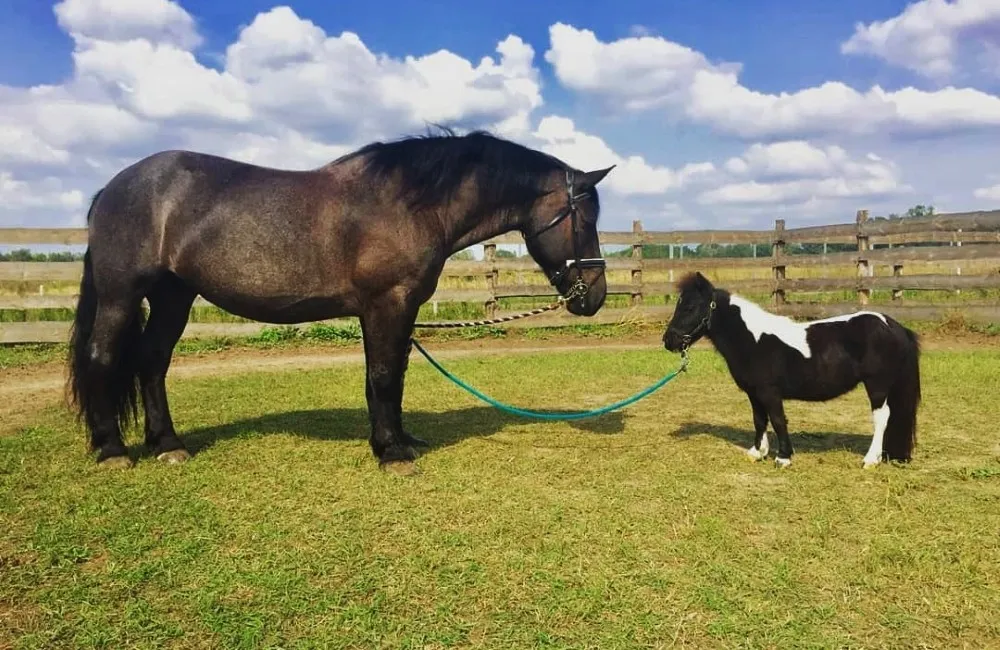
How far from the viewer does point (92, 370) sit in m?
5.14

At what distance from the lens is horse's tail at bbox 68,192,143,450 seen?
5.18 meters

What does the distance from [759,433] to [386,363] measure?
2902 mm

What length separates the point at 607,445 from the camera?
5809 millimetres

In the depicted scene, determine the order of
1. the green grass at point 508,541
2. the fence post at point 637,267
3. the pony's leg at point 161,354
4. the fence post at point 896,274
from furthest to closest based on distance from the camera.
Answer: the fence post at point 637,267, the fence post at point 896,274, the pony's leg at point 161,354, the green grass at point 508,541

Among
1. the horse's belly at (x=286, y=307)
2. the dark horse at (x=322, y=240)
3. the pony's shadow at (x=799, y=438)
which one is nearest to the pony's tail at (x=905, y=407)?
the pony's shadow at (x=799, y=438)

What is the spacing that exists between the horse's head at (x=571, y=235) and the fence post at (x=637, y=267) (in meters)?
10.2

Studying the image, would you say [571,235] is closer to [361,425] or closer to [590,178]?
[590,178]

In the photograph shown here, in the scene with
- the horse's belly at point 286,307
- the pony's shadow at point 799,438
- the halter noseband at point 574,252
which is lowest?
the pony's shadow at point 799,438

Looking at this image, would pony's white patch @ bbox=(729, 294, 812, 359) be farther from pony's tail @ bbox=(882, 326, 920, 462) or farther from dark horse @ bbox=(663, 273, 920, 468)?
pony's tail @ bbox=(882, 326, 920, 462)

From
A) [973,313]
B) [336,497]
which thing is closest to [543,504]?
[336,497]

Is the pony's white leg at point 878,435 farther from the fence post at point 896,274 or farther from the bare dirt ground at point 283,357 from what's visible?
the fence post at point 896,274

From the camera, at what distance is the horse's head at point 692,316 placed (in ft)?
17.7

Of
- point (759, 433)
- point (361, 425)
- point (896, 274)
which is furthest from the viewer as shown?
point (896, 274)

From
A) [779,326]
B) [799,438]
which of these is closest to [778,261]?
[799,438]
